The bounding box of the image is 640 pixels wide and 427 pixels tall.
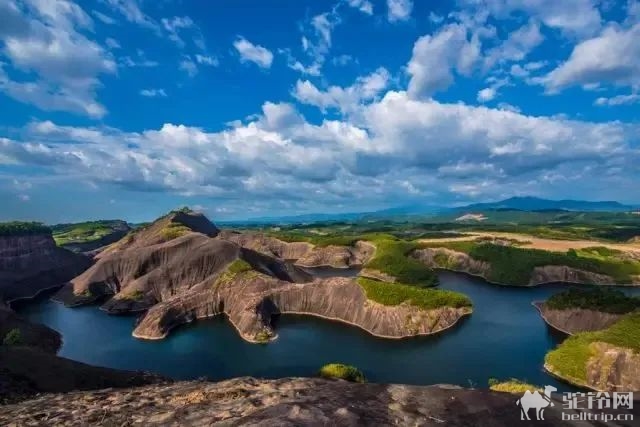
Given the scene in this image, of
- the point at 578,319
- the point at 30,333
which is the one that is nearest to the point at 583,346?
the point at 578,319

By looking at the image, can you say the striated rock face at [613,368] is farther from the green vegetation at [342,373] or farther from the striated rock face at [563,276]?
the striated rock face at [563,276]

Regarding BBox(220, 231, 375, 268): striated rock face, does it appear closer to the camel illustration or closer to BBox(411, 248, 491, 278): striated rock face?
BBox(411, 248, 491, 278): striated rock face

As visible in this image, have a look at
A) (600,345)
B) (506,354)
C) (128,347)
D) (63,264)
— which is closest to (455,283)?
(506,354)

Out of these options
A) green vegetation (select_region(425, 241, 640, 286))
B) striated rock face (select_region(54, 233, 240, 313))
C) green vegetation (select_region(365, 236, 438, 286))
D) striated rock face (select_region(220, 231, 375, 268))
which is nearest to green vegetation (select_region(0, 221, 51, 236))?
striated rock face (select_region(54, 233, 240, 313))

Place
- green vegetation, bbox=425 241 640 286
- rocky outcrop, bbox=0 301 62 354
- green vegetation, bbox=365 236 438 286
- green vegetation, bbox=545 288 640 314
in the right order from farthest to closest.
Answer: green vegetation, bbox=425 241 640 286
green vegetation, bbox=365 236 438 286
rocky outcrop, bbox=0 301 62 354
green vegetation, bbox=545 288 640 314

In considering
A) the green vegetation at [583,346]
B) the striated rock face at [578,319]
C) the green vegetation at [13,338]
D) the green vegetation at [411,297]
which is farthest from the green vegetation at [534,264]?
the green vegetation at [13,338]

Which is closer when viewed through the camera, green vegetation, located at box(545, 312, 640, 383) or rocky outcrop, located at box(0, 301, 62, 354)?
green vegetation, located at box(545, 312, 640, 383)
